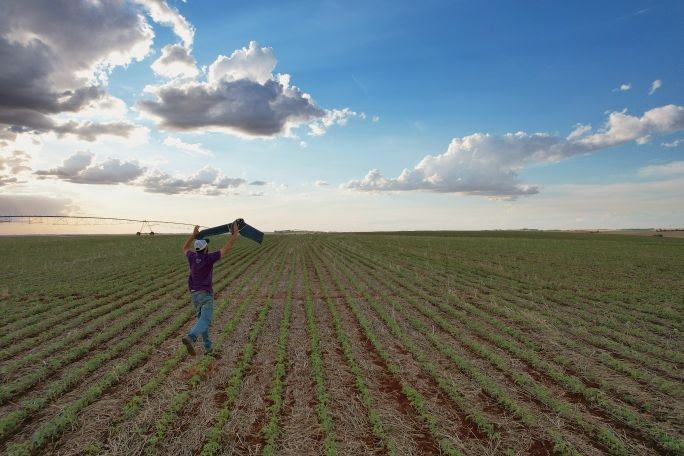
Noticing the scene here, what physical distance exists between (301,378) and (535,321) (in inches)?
366

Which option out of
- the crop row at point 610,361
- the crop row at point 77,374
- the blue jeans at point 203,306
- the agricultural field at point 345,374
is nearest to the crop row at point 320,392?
the agricultural field at point 345,374

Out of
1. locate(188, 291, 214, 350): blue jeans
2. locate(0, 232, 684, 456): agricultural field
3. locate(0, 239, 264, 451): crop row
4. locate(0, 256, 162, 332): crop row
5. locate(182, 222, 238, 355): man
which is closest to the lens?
locate(0, 232, 684, 456): agricultural field

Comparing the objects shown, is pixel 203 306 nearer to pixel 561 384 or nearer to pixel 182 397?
pixel 182 397

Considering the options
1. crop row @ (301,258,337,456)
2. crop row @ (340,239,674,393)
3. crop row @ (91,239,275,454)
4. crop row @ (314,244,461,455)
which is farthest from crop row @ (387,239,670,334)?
crop row @ (91,239,275,454)

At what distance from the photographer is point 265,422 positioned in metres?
6.52

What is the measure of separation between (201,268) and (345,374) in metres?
4.19

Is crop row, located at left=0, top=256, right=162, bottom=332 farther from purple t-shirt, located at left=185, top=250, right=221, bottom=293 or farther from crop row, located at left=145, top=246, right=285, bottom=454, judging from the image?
purple t-shirt, located at left=185, top=250, right=221, bottom=293

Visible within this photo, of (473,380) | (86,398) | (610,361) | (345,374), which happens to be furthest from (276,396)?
(610,361)

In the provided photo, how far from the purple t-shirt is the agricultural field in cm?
191

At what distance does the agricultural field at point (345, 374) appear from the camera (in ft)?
20.1

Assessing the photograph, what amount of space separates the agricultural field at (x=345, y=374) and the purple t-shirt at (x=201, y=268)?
75.0 inches

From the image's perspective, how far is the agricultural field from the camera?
20.1ft

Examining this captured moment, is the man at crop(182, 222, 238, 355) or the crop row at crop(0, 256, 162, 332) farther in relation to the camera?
the crop row at crop(0, 256, 162, 332)

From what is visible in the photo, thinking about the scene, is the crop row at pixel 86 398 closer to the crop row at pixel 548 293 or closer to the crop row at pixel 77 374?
the crop row at pixel 77 374
